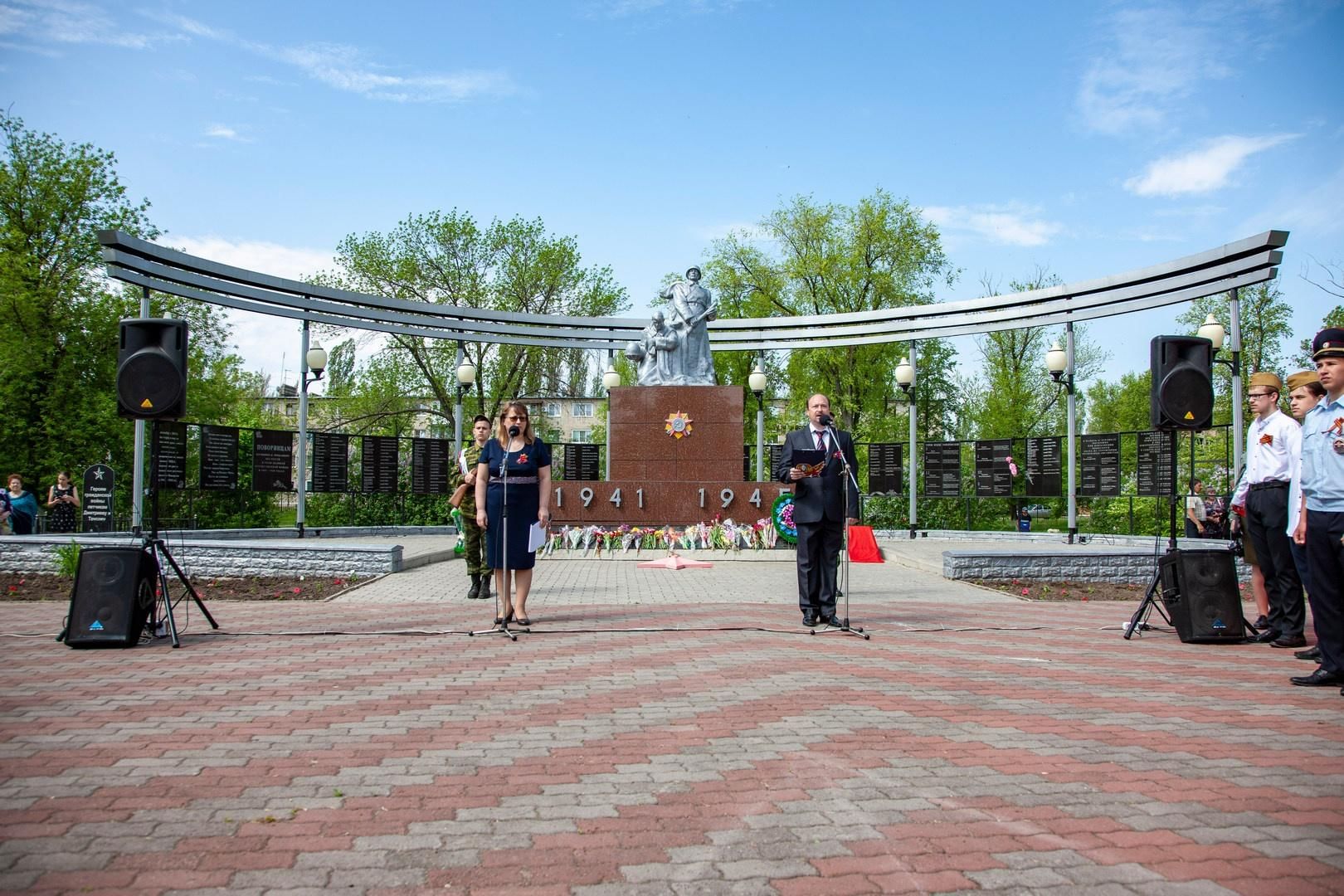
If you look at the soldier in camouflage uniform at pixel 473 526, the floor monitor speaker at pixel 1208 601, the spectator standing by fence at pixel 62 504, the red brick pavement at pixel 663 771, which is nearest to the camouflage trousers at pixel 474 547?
the soldier in camouflage uniform at pixel 473 526

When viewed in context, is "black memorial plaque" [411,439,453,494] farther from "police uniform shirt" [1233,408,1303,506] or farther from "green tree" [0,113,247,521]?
"police uniform shirt" [1233,408,1303,506]

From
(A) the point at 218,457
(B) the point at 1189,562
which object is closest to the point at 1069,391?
(B) the point at 1189,562

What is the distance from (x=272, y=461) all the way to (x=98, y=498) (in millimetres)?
3562

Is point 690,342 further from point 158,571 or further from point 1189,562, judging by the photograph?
point 158,571

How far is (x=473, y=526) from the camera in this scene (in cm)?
1028

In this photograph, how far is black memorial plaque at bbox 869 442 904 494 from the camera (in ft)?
79.1

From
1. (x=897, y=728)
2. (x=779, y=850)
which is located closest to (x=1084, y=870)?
(x=779, y=850)

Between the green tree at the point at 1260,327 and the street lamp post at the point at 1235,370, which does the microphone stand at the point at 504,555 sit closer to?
the street lamp post at the point at 1235,370

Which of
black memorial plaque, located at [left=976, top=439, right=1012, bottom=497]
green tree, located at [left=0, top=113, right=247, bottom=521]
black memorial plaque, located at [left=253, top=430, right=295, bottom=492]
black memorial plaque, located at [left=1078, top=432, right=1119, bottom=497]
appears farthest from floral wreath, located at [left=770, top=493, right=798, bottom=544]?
green tree, located at [left=0, top=113, right=247, bottom=521]

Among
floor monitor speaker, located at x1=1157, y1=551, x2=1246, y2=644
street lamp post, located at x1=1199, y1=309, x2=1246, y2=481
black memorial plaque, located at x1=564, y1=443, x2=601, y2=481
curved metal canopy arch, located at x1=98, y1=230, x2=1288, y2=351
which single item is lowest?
floor monitor speaker, located at x1=1157, y1=551, x2=1246, y2=644

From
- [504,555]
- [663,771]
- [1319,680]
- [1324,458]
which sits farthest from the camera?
[504,555]

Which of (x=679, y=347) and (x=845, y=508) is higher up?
(x=679, y=347)

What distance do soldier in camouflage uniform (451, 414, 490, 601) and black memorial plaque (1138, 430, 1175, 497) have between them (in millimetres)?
14270

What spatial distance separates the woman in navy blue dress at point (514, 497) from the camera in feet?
26.0
